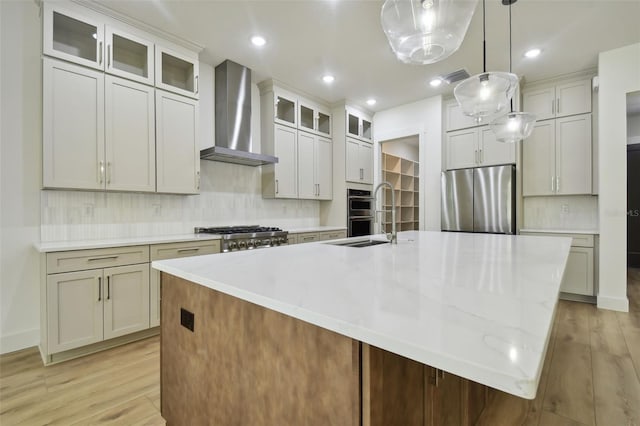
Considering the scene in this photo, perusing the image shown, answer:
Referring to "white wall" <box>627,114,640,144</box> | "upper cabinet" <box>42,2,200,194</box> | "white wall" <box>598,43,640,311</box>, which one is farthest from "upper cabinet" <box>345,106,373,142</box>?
"white wall" <box>627,114,640,144</box>

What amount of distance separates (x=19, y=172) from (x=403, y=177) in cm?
633

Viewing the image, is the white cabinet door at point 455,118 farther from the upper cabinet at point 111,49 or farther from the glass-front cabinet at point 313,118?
the upper cabinet at point 111,49

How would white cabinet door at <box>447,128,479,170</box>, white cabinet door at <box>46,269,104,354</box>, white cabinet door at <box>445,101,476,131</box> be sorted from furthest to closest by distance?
white cabinet door at <box>445,101,476,131</box>
white cabinet door at <box>447,128,479,170</box>
white cabinet door at <box>46,269,104,354</box>

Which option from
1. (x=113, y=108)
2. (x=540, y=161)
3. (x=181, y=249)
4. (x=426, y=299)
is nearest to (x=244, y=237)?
(x=181, y=249)

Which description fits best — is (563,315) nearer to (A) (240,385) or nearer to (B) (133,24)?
(A) (240,385)

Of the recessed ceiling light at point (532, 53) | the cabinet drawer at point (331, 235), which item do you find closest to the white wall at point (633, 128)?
the recessed ceiling light at point (532, 53)

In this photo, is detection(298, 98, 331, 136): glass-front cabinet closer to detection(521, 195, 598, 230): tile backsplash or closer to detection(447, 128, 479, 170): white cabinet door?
detection(447, 128, 479, 170): white cabinet door

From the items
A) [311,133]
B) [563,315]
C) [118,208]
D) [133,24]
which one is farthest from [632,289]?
[133,24]

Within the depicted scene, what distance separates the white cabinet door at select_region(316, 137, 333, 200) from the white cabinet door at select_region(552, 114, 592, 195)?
303cm

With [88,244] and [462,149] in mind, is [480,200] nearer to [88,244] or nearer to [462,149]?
[462,149]

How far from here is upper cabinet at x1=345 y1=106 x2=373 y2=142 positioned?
16.0 ft

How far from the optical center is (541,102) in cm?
403

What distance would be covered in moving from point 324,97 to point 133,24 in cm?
259

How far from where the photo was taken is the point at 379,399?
28.2 inches
